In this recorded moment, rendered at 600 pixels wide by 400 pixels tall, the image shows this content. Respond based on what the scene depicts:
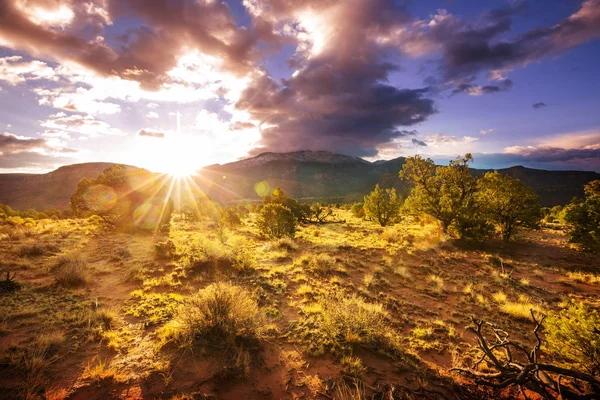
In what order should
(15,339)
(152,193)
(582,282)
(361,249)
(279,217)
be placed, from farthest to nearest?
(152,193) → (279,217) → (361,249) → (582,282) → (15,339)

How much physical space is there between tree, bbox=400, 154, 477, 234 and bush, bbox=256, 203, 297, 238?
A: 44.8 ft

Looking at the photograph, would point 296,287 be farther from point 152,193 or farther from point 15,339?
point 152,193

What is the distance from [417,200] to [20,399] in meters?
27.2

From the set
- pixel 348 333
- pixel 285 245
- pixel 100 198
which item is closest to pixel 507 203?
pixel 285 245

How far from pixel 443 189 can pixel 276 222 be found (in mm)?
17386

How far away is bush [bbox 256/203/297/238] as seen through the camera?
79.4ft

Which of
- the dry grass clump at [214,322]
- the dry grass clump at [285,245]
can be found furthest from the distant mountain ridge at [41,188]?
the dry grass clump at [214,322]

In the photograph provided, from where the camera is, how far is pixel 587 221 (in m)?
17.7

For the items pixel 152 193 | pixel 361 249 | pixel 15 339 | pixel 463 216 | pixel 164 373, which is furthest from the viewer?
pixel 152 193

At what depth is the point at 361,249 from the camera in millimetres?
20344

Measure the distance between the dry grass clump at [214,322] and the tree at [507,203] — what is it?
972 inches

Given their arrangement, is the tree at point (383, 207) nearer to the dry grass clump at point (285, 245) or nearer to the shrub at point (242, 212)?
the dry grass clump at point (285, 245)

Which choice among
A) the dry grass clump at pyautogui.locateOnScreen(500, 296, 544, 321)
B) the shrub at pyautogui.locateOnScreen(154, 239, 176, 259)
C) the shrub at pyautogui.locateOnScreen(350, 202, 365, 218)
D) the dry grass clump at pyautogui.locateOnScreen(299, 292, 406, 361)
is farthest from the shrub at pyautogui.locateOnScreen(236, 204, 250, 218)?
the dry grass clump at pyautogui.locateOnScreen(500, 296, 544, 321)

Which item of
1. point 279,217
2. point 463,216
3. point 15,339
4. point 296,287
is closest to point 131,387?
point 15,339
